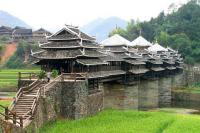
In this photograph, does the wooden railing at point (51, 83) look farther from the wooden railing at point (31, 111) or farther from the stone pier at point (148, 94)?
the stone pier at point (148, 94)

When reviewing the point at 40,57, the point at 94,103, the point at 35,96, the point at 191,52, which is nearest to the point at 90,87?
the point at 94,103

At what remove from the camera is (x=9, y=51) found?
110688 mm

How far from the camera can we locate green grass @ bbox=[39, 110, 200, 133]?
3409cm

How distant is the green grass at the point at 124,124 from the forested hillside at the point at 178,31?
64.7 m

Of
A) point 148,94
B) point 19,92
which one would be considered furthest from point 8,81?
point 19,92

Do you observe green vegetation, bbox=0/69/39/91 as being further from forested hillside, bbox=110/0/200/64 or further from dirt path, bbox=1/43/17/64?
forested hillside, bbox=110/0/200/64

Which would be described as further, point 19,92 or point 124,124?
point 124,124

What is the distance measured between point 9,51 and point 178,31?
51.3 meters

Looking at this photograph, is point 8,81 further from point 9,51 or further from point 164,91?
point 9,51

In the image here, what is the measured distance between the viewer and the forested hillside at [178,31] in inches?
4344

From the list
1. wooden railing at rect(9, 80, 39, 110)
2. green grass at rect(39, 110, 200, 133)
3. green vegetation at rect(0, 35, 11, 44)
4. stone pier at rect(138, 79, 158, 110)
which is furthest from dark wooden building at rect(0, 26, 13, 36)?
wooden railing at rect(9, 80, 39, 110)

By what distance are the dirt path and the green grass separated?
68534 millimetres

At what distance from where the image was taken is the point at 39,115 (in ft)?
105

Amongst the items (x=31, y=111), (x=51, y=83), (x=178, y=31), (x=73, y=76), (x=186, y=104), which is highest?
(x=178, y=31)
